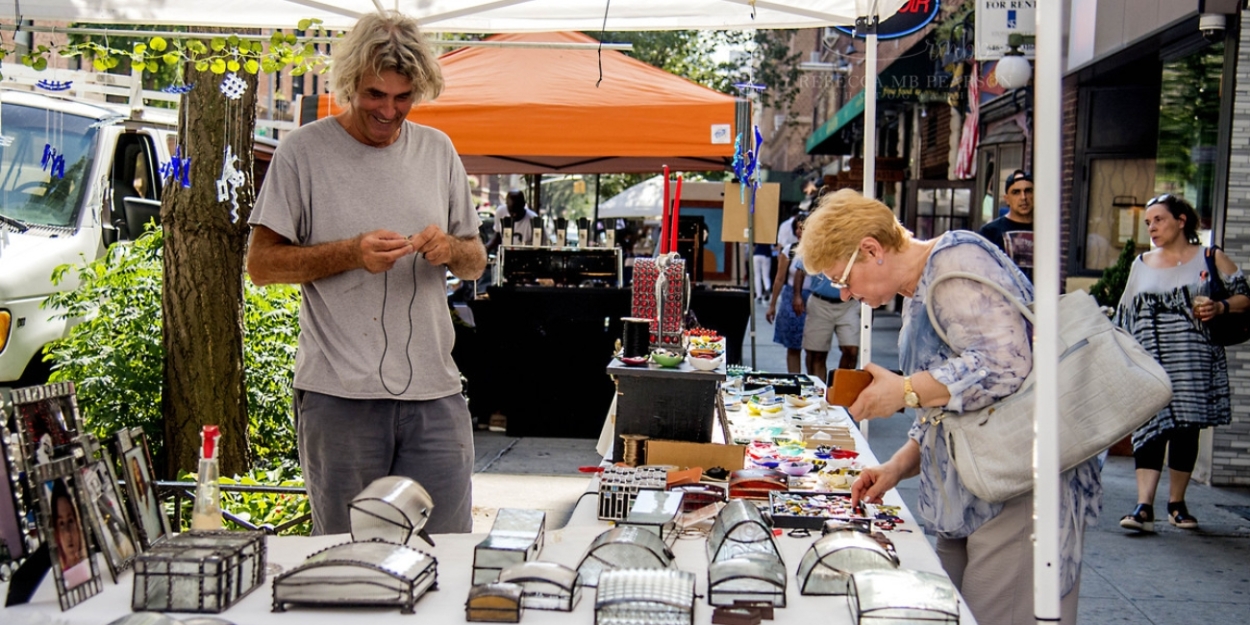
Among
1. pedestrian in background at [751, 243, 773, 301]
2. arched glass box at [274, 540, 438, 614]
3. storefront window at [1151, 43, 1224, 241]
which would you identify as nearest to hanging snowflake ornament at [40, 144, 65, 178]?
arched glass box at [274, 540, 438, 614]

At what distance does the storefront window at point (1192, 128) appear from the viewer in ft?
23.8

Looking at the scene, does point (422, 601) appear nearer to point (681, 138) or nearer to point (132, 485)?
point (132, 485)

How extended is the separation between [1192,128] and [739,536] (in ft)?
22.6

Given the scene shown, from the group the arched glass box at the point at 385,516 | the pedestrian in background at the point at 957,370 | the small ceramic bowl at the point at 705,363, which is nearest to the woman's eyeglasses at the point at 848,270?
the pedestrian in background at the point at 957,370

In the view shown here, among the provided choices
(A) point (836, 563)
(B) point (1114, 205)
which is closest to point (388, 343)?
(A) point (836, 563)

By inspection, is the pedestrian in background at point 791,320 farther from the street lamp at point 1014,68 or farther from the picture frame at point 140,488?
the picture frame at point 140,488

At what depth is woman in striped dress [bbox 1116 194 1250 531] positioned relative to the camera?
5.61 meters

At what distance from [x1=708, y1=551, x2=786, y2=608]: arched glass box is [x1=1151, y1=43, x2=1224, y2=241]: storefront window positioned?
19.8 ft

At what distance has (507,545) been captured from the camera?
7.06ft

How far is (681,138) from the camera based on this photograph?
7.18 metres

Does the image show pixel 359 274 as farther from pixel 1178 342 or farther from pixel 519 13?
pixel 1178 342

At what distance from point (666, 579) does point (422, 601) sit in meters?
0.46

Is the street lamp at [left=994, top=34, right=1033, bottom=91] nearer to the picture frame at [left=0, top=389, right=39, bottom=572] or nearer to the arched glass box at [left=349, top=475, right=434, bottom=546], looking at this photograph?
the arched glass box at [left=349, top=475, right=434, bottom=546]

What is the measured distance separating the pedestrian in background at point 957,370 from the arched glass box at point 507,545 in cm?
82
